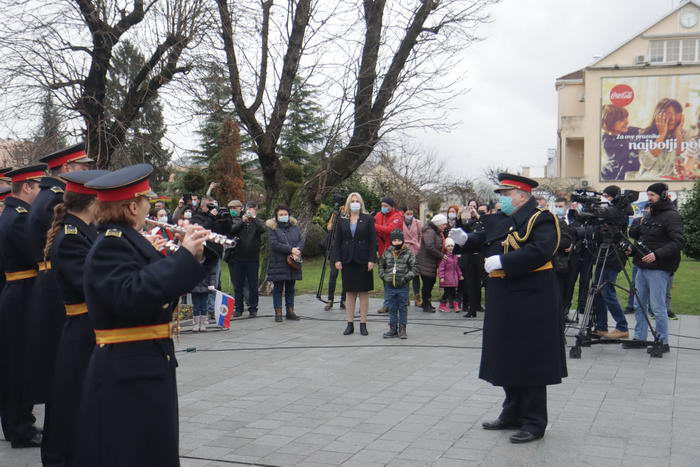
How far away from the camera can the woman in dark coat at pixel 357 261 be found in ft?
37.7

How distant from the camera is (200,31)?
43.7 feet

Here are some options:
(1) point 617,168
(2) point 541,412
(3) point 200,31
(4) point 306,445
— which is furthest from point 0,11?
(1) point 617,168

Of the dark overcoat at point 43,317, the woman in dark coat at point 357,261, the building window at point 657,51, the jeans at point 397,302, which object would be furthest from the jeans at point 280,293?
the building window at point 657,51

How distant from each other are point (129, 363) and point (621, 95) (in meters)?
52.6

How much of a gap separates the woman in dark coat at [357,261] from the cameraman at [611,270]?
336 centimetres

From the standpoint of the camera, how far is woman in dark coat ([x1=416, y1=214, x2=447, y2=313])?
14.1 m

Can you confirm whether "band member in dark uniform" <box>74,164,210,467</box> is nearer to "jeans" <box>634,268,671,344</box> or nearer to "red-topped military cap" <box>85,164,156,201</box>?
"red-topped military cap" <box>85,164,156,201</box>

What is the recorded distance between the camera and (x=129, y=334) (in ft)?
11.8

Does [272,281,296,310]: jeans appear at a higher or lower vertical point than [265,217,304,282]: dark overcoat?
lower

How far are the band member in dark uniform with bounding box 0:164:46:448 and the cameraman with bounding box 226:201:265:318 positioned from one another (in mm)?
7103

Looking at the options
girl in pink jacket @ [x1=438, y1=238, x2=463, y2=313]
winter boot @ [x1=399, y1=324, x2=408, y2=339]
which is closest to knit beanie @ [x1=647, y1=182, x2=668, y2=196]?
winter boot @ [x1=399, y1=324, x2=408, y2=339]

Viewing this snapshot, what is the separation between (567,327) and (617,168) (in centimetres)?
4308

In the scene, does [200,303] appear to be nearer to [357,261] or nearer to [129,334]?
[357,261]

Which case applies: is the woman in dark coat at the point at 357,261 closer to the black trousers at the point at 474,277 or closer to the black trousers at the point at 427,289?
the black trousers at the point at 474,277
